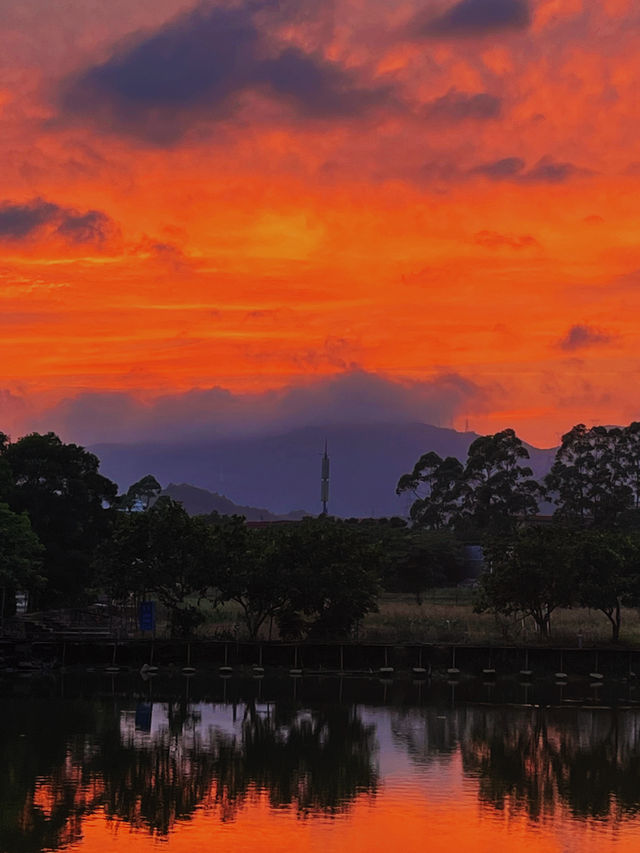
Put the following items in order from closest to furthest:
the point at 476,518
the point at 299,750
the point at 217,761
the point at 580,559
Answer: the point at 217,761 → the point at 299,750 → the point at 580,559 → the point at 476,518

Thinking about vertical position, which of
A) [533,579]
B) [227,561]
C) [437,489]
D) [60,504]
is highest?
[437,489]

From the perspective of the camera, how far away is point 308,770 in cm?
5209

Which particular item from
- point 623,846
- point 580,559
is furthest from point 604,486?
point 623,846

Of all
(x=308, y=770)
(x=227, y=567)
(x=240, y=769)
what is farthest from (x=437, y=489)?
(x=240, y=769)

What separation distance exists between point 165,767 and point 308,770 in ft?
19.3

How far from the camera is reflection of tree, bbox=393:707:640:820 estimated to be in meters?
47.2

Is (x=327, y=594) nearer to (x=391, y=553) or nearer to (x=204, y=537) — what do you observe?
A: (x=204, y=537)

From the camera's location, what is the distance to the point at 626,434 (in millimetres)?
169750

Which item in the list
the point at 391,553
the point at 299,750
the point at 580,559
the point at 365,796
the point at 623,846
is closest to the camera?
the point at 623,846

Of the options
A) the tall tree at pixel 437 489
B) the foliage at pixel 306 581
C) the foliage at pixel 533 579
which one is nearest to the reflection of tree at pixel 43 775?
the foliage at pixel 306 581

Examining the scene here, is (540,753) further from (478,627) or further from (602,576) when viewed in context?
(478,627)

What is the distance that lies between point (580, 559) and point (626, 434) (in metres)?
88.1

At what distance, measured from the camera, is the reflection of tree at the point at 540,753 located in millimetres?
47250

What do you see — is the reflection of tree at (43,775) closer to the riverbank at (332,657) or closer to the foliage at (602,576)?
the riverbank at (332,657)
